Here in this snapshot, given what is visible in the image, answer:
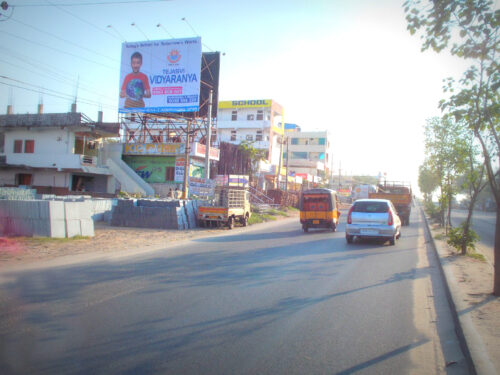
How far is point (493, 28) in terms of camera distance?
21.0 ft

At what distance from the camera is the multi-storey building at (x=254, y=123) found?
5744cm

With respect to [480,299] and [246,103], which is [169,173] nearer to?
[246,103]

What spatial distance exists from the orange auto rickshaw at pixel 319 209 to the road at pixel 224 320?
33.4 feet

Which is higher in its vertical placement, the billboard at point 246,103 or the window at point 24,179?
the billboard at point 246,103

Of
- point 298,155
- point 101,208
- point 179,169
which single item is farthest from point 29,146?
point 298,155

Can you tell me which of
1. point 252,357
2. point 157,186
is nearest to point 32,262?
point 252,357

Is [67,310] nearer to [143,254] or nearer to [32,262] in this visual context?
[32,262]

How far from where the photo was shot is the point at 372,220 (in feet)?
49.4

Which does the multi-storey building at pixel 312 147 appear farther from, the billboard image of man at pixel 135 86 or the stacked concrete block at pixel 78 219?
the stacked concrete block at pixel 78 219

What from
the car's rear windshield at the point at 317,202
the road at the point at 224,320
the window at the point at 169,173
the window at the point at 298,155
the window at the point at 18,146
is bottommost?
the road at the point at 224,320

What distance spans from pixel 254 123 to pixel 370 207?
44058mm

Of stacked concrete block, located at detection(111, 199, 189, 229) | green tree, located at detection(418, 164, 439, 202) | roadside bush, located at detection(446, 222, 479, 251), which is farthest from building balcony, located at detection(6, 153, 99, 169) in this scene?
roadside bush, located at detection(446, 222, 479, 251)

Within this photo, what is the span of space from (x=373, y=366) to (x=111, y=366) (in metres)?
2.73

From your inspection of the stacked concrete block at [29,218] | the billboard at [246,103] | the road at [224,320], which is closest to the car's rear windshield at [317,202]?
the road at [224,320]
